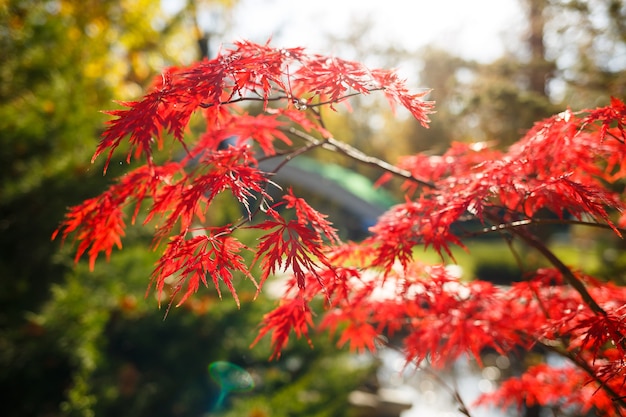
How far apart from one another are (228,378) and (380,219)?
2.84m

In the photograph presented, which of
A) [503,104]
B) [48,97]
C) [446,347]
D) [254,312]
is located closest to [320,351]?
[254,312]

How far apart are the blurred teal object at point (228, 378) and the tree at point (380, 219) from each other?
2022 mm

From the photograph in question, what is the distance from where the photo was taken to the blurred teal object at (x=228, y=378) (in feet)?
14.0

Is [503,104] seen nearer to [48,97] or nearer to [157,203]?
[157,203]

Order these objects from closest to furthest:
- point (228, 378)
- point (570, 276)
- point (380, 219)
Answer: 1. point (570, 276)
2. point (380, 219)
3. point (228, 378)

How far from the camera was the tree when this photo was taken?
1.65 metres

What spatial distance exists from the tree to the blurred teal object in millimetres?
2022

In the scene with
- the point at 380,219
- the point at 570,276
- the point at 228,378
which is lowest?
the point at 228,378

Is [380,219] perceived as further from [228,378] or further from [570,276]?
[228,378]

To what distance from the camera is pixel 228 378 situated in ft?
14.2

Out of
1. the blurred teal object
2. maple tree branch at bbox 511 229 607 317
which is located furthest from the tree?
the blurred teal object

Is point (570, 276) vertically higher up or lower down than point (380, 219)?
lower down

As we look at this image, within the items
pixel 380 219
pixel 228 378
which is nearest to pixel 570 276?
pixel 380 219

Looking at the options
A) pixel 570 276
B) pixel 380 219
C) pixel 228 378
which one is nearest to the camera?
pixel 570 276
